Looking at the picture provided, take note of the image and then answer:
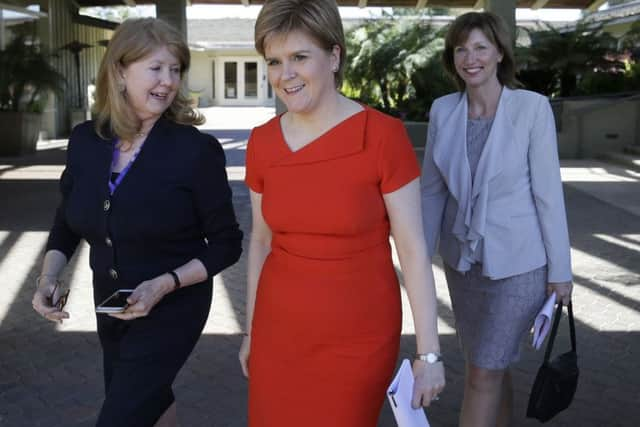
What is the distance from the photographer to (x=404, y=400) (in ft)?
7.39

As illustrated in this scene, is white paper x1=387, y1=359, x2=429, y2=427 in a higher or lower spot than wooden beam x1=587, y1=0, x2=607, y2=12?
lower

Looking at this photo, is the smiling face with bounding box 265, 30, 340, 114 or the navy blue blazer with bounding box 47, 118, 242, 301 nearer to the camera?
the smiling face with bounding box 265, 30, 340, 114

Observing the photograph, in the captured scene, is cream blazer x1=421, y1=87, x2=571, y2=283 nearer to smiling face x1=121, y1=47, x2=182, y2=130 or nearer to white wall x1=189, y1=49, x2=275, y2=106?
smiling face x1=121, y1=47, x2=182, y2=130

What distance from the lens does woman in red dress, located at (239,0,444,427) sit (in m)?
2.35

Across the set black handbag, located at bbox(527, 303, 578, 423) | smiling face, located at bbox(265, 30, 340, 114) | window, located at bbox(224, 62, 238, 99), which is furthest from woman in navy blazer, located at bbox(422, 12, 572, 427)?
window, located at bbox(224, 62, 238, 99)

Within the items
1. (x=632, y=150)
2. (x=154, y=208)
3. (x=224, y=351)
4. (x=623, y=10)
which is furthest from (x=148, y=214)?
(x=623, y=10)

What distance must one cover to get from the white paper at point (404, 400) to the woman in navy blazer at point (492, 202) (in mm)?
900

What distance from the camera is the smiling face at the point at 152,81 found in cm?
273

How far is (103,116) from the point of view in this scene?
9.48ft

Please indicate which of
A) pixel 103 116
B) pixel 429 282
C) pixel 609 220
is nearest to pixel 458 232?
pixel 429 282

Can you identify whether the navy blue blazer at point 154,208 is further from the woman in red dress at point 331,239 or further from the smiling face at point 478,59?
the smiling face at point 478,59

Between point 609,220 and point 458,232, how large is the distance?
25.7ft

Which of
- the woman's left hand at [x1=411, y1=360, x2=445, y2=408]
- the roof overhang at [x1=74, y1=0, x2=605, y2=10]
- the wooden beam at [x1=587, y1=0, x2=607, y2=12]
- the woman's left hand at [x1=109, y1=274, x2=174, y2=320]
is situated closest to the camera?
the woman's left hand at [x1=411, y1=360, x2=445, y2=408]

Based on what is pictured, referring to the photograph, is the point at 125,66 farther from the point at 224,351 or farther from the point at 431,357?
the point at 224,351
